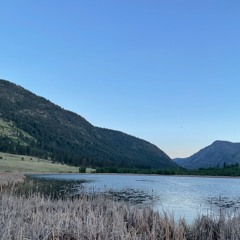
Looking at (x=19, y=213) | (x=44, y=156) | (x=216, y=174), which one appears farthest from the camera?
(x=44, y=156)

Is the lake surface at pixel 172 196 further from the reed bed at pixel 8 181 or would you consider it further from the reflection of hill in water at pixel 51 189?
the reed bed at pixel 8 181

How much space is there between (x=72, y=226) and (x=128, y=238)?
2147 millimetres

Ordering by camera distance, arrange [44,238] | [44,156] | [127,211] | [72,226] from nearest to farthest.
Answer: [44,238]
[72,226]
[127,211]
[44,156]

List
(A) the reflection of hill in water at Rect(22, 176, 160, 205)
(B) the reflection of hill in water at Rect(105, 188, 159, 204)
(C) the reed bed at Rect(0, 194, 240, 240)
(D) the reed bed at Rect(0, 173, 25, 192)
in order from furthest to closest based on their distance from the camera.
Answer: (D) the reed bed at Rect(0, 173, 25, 192) → (B) the reflection of hill in water at Rect(105, 188, 159, 204) → (A) the reflection of hill in water at Rect(22, 176, 160, 205) → (C) the reed bed at Rect(0, 194, 240, 240)

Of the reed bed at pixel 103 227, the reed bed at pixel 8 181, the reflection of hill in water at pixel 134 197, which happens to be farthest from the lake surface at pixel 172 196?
the reed bed at pixel 8 181

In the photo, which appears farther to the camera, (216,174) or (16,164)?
(216,174)

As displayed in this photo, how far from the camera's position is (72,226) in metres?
12.8

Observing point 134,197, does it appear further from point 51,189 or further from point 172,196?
point 51,189

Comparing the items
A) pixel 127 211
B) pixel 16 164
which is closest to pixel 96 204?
pixel 127 211

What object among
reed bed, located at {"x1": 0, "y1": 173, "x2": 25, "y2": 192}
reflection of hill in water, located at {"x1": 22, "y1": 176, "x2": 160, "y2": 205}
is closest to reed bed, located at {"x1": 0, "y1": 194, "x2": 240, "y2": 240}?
reflection of hill in water, located at {"x1": 22, "y1": 176, "x2": 160, "y2": 205}

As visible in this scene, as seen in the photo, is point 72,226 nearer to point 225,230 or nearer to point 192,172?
point 225,230

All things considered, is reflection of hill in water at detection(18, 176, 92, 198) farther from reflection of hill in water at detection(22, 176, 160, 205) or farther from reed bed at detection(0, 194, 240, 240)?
reed bed at detection(0, 194, 240, 240)

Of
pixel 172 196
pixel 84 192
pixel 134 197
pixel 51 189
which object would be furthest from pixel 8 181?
pixel 84 192

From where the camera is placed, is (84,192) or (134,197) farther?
(134,197)
